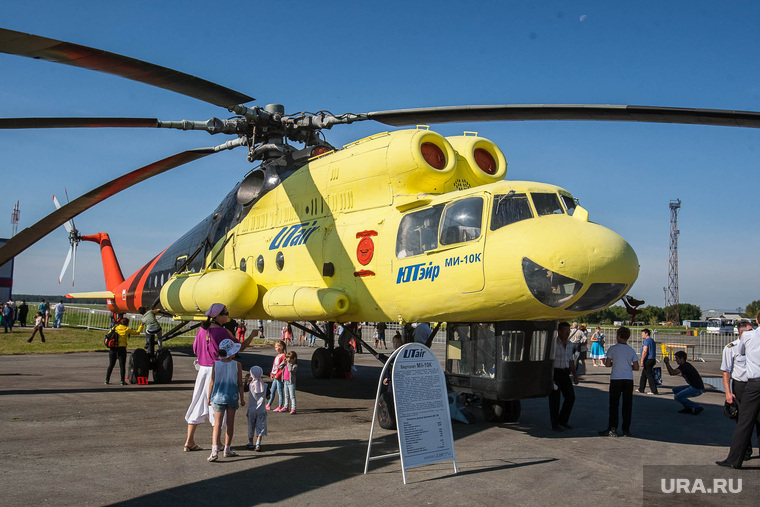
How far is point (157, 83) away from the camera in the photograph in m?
8.38

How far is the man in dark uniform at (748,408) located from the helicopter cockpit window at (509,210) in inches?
121

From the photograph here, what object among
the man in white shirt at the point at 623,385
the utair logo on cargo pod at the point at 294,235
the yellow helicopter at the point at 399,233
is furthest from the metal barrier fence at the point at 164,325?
the man in white shirt at the point at 623,385

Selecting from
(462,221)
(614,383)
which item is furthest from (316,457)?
(614,383)

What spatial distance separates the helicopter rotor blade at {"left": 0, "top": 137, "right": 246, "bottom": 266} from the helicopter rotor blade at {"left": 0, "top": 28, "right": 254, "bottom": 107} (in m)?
3.54

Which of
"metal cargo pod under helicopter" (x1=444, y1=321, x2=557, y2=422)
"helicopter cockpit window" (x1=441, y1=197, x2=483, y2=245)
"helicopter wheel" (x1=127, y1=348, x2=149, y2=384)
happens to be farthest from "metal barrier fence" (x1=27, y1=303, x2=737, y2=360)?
"helicopter cockpit window" (x1=441, y1=197, x2=483, y2=245)

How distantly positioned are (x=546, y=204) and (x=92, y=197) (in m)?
8.73

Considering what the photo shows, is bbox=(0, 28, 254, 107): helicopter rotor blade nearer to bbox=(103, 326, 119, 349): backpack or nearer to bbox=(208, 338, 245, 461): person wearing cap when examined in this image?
bbox=(208, 338, 245, 461): person wearing cap

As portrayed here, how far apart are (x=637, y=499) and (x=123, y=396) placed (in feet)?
32.8

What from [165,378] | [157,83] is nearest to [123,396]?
[165,378]

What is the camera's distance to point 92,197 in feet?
38.2

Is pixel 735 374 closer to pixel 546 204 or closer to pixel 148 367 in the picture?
pixel 546 204

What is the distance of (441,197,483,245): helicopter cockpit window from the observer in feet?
27.3

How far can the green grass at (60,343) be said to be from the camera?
23.3 m

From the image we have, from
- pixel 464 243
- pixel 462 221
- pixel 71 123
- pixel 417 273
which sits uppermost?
pixel 71 123
